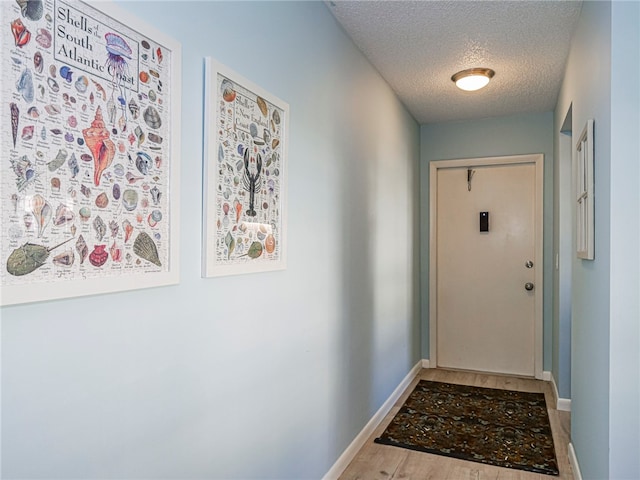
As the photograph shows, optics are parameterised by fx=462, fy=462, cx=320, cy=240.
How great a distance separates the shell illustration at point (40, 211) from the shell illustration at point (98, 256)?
0.42 feet

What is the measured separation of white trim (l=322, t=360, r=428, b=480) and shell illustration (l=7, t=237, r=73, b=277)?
185 cm

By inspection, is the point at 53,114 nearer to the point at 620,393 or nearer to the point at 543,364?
the point at 620,393

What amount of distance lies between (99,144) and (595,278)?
6.28ft

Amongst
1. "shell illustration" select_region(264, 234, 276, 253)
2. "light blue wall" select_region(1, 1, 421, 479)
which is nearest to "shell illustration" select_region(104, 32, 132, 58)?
"light blue wall" select_region(1, 1, 421, 479)

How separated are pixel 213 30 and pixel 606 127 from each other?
1436 millimetres

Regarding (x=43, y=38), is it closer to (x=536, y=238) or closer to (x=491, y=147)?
(x=491, y=147)

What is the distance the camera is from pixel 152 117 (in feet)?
3.99

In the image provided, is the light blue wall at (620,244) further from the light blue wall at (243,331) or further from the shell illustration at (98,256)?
the shell illustration at (98,256)

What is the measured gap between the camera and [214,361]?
147 centimetres

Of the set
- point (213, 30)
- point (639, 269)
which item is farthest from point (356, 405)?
point (213, 30)

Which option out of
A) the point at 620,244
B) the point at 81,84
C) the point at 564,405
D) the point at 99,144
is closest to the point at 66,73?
the point at 81,84

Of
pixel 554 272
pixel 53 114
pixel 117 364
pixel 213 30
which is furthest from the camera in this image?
pixel 554 272

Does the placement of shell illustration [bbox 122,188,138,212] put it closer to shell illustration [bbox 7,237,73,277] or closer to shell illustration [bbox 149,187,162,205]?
shell illustration [bbox 149,187,162,205]

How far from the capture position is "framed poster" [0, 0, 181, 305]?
2.94 ft
